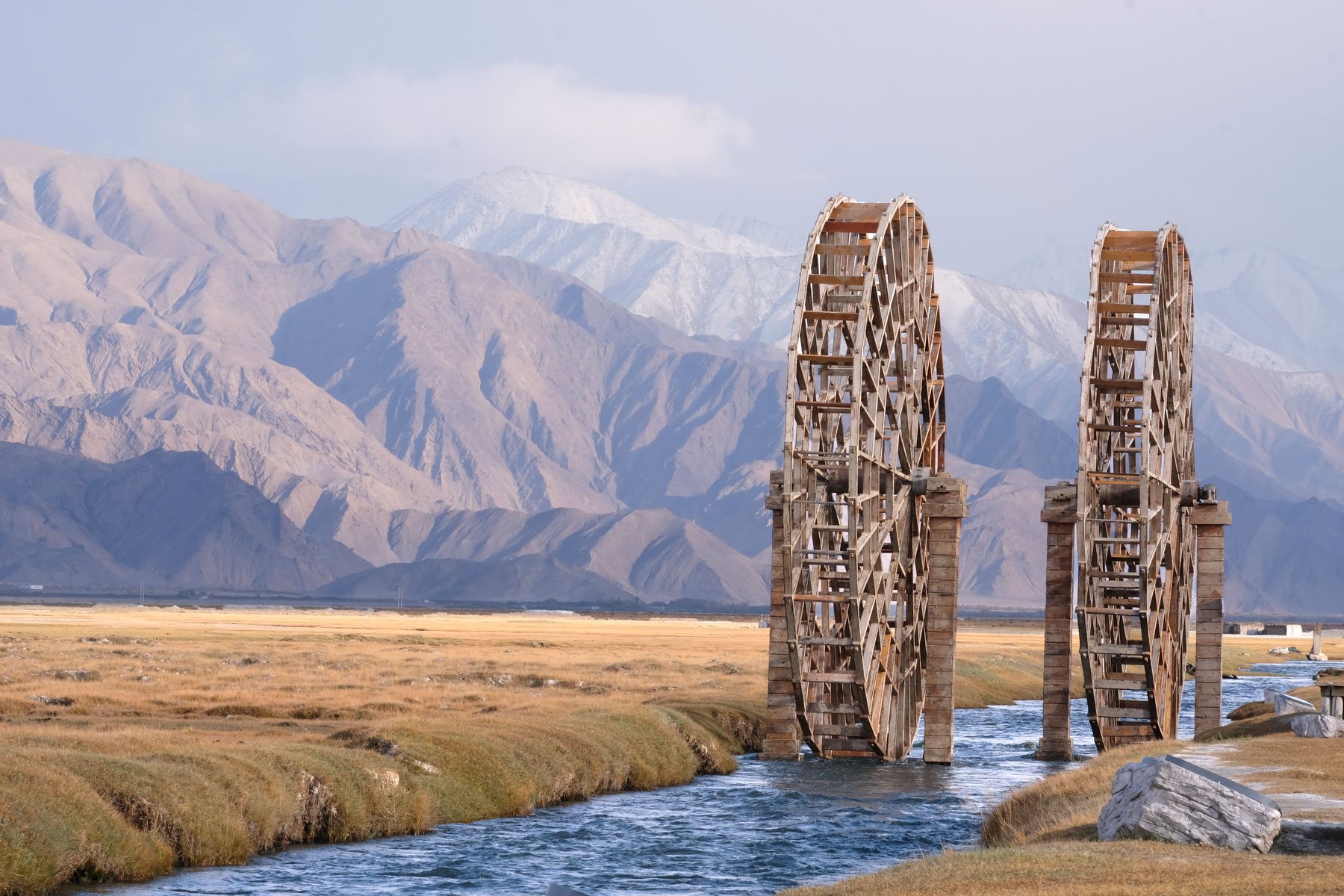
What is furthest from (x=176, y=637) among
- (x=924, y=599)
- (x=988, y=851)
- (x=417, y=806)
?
(x=988, y=851)

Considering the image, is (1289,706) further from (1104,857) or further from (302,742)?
(1104,857)

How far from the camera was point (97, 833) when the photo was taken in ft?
98.3

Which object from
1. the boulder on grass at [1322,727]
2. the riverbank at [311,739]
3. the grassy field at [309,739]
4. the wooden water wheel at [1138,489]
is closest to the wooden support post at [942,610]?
the wooden water wheel at [1138,489]

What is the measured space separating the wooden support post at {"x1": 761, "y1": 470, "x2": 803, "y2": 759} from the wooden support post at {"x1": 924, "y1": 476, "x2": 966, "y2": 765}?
4009 mm

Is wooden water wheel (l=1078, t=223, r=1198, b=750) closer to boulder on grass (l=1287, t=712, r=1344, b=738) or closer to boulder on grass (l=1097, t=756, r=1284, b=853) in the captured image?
boulder on grass (l=1287, t=712, r=1344, b=738)

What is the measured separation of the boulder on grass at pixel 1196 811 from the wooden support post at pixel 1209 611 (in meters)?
30.3

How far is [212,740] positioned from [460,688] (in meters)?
28.0

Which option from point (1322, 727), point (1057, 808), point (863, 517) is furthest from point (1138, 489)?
point (1057, 808)

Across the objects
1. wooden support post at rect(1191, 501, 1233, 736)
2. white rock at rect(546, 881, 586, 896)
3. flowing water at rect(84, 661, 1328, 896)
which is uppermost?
wooden support post at rect(1191, 501, 1233, 736)

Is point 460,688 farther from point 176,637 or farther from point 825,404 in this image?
point 176,637

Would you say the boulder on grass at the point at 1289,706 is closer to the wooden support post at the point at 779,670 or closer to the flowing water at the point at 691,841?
the flowing water at the point at 691,841

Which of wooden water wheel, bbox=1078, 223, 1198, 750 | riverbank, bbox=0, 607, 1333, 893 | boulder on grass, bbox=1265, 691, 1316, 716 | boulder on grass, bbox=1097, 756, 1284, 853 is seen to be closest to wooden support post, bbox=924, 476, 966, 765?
wooden water wheel, bbox=1078, 223, 1198, 750

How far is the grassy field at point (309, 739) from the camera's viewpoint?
30984 mm

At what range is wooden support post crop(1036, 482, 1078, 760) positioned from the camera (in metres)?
50.9
